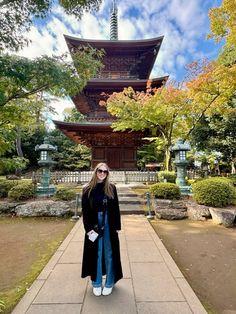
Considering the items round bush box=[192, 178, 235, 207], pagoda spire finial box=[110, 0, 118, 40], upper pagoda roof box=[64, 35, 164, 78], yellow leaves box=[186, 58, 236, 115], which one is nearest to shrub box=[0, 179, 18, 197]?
round bush box=[192, 178, 235, 207]

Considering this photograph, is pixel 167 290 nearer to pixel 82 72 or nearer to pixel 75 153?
pixel 82 72

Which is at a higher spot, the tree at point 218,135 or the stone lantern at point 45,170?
the tree at point 218,135

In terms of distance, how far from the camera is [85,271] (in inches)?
119

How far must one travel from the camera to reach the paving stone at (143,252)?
14.3 feet

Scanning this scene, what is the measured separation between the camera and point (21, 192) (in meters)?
9.01

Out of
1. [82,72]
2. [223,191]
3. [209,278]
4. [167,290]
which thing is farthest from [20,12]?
[223,191]

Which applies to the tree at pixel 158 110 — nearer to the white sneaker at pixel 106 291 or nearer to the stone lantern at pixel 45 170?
the stone lantern at pixel 45 170

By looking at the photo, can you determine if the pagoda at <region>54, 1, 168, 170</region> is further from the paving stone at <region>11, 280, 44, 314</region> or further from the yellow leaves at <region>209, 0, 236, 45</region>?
the paving stone at <region>11, 280, 44, 314</region>

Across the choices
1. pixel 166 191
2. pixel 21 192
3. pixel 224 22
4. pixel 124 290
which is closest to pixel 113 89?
pixel 224 22

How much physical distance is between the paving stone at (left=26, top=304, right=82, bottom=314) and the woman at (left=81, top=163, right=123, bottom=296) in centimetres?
35

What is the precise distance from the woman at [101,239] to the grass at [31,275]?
3.35 ft

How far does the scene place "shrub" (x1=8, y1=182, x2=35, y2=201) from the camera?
8.98 meters

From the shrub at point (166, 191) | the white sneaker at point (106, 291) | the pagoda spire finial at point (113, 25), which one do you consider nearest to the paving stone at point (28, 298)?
the white sneaker at point (106, 291)

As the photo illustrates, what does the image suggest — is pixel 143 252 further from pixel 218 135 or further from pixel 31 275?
pixel 218 135
